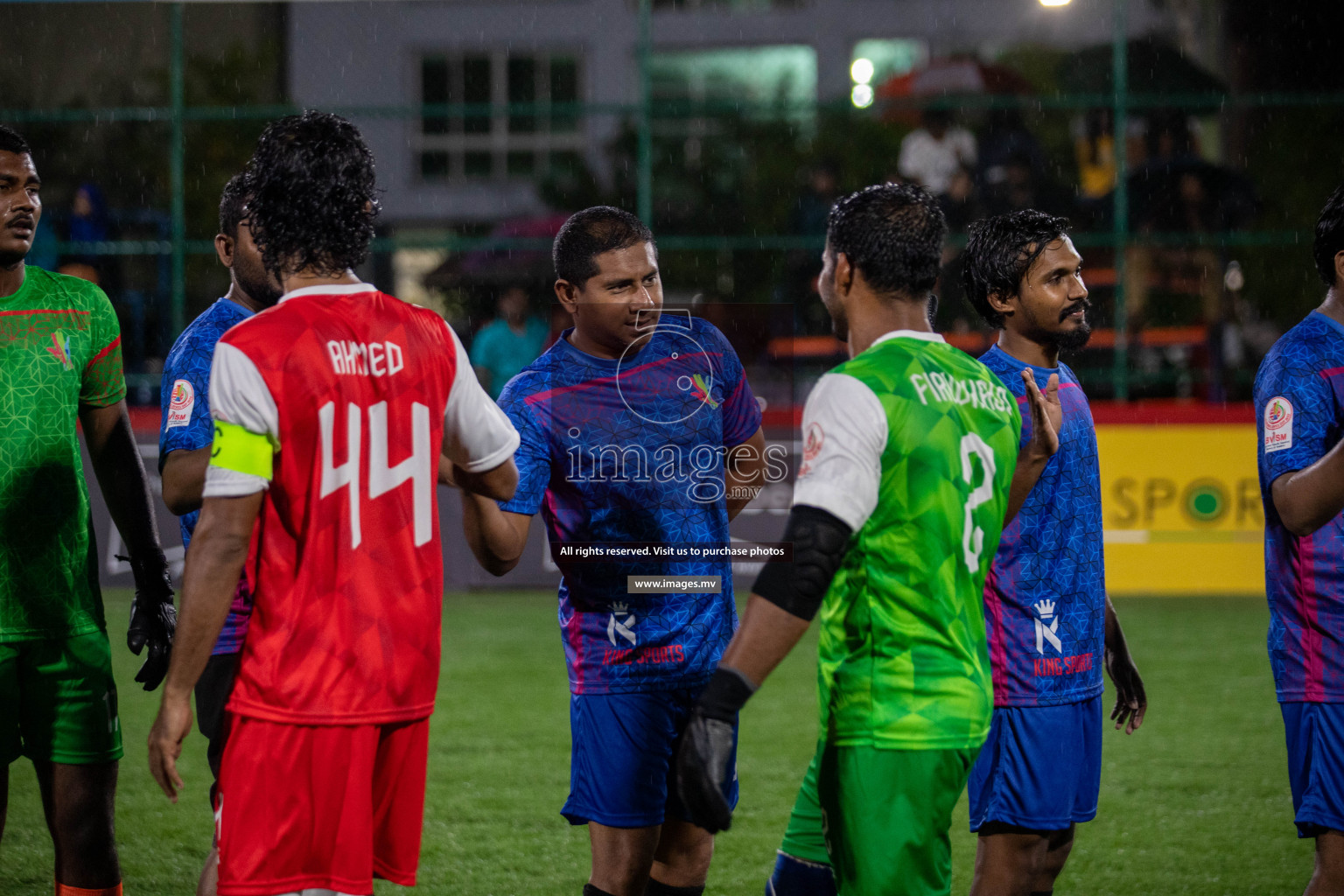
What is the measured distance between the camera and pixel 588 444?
3717 mm

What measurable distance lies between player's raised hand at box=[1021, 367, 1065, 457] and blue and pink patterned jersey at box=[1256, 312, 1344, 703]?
587 millimetres

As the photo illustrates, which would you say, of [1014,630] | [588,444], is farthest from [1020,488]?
[588,444]

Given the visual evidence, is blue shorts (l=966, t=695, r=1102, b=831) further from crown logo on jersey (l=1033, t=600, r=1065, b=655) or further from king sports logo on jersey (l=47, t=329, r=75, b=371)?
king sports logo on jersey (l=47, t=329, r=75, b=371)

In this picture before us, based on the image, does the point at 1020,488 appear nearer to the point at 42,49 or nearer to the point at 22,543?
the point at 22,543

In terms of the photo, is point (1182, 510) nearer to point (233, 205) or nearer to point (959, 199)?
point (959, 199)

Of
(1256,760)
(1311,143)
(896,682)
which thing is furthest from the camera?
(1311,143)

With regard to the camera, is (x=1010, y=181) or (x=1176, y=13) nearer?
(x=1010, y=181)

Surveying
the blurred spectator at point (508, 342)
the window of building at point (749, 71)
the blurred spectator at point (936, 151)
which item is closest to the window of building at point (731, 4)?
the window of building at point (749, 71)

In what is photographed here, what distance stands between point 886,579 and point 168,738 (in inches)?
58.8

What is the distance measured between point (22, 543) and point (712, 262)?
1312 cm

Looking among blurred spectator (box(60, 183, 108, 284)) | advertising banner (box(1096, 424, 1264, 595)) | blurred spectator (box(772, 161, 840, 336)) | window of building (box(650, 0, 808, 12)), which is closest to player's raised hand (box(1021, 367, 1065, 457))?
advertising banner (box(1096, 424, 1264, 595))

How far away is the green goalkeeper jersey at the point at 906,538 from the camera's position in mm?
2789

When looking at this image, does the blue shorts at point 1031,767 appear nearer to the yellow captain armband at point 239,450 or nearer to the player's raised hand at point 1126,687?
the player's raised hand at point 1126,687

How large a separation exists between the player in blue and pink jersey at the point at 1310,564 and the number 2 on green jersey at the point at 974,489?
1.04 meters
